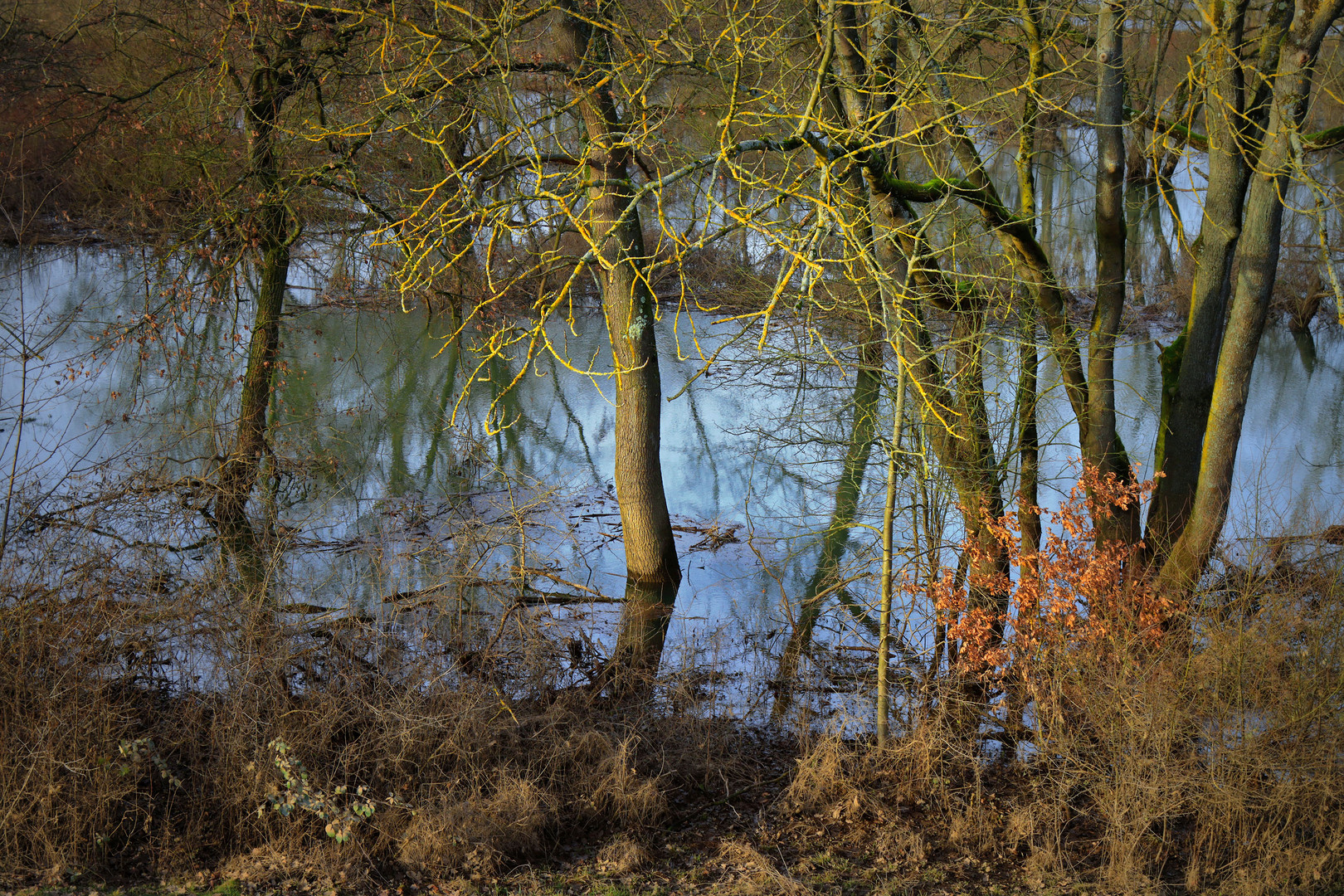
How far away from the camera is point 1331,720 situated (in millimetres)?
5027

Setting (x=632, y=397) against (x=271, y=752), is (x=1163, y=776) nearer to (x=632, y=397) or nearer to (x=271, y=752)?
(x=271, y=752)

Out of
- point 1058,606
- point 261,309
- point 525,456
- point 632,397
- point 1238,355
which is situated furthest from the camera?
point 525,456

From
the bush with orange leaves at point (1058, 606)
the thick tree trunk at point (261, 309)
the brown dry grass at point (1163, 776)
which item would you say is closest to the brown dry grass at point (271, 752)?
the brown dry grass at point (1163, 776)

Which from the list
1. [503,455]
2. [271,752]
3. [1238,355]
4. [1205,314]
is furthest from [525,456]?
[1238,355]

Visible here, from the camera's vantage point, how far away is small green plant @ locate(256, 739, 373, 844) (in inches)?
196

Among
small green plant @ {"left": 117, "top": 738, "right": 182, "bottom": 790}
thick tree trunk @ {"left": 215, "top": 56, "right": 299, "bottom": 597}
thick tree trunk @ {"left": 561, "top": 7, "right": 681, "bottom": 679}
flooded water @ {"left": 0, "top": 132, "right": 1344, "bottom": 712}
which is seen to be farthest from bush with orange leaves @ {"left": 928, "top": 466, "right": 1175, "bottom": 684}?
thick tree trunk @ {"left": 215, "top": 56, "right": 299, "bottom": 597}

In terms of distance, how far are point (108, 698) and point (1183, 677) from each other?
576 cm

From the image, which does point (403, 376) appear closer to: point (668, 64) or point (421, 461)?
point (421, 461)

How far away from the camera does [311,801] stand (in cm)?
504

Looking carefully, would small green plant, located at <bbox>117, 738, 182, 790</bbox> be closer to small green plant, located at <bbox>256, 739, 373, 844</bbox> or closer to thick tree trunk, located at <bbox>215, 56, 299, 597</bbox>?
small green plant, located at <bbox>256, 739, 373, 844</bbox>

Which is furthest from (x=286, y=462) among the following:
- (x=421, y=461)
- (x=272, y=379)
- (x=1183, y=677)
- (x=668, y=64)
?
(x=1183, y=677)

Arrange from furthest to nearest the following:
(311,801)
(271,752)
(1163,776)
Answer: (271,752), (1163,776), (311,801)

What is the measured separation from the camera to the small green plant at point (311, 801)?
499 cm

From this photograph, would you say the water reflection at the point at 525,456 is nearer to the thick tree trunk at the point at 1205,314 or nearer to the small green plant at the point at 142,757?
the thick tree trunk at the point at 1205,314
